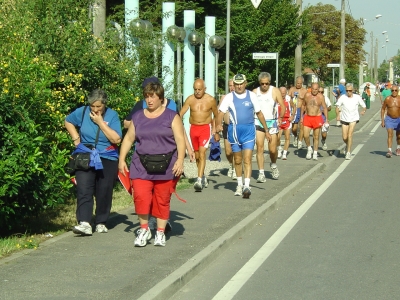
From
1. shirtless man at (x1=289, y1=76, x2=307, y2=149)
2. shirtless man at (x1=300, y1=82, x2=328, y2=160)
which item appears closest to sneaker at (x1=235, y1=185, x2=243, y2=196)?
shirtless man at (x1=300, y1=82, x2=328, y2=160)

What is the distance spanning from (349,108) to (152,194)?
41.3 feet

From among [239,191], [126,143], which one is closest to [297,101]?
[239,191]

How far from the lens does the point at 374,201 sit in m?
13.0

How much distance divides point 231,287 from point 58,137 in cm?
346

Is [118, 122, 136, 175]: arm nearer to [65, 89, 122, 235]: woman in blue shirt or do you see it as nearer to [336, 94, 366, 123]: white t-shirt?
[65, 89, 122, 235]: woman in blue shirt

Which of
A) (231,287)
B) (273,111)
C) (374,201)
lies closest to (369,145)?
(273,111)

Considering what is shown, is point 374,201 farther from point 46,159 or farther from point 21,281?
point 21,281

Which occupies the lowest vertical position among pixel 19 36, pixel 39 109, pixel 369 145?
pixel 369 145

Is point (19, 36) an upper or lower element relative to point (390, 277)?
upper

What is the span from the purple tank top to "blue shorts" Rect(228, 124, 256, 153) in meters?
4.32

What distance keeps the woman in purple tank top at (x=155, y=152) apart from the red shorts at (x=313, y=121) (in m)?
12.2

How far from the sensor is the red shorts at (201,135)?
44.4ft

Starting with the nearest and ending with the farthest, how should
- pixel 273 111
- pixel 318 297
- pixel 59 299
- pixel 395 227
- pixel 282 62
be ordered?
pixel 59 299 < pixel 318 297 < pixel 395 227 < pixel 273 111 < pixel 282 62

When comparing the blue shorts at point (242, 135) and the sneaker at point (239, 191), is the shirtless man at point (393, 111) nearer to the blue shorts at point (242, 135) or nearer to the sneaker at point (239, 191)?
the sneaker at point (239, 191)
